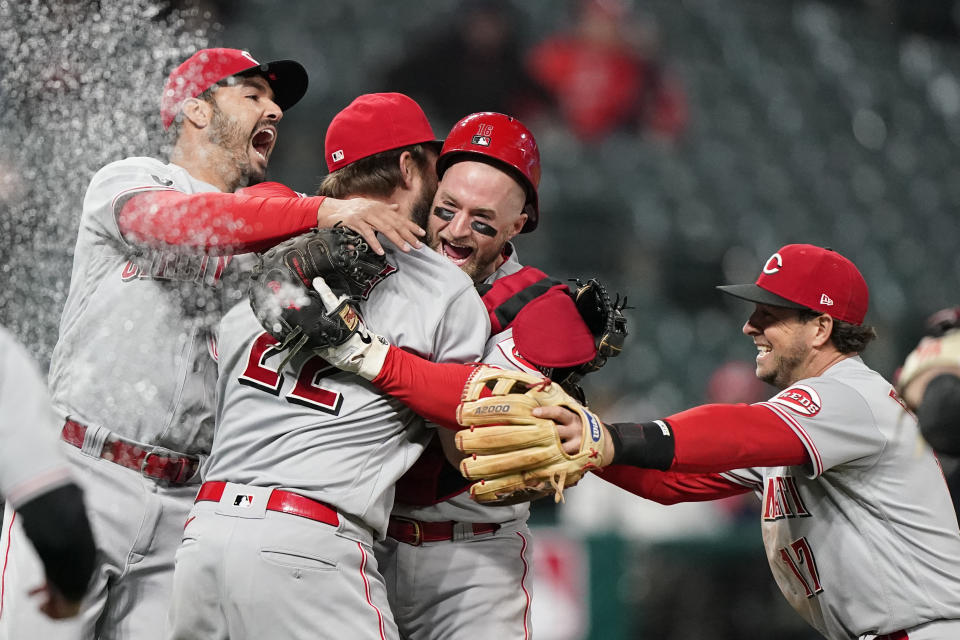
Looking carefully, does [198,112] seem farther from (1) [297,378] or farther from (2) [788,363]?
(2) [788,363]

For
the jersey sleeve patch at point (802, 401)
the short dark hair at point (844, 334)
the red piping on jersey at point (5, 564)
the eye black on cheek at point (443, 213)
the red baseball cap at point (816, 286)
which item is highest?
the red baseball cap at point (816, 286)

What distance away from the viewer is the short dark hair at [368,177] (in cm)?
239

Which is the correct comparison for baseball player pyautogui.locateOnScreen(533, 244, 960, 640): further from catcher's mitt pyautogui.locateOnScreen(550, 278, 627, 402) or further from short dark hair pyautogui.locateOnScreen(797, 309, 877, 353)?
catcher's mitt pyautogui.locateOnScreen(550, 278, 627, 402)

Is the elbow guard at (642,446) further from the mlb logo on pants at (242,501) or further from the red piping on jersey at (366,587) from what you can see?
the mlb logo on pants at (242,501)

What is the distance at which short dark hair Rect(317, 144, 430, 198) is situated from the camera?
2389mm

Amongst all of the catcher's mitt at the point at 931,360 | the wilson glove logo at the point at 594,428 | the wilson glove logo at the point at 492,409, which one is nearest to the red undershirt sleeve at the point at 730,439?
the wilson glove logo at the point at 594,428

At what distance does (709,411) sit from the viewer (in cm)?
225

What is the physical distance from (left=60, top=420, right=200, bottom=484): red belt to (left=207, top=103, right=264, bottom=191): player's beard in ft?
2.32

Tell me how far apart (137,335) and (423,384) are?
27.8 inches

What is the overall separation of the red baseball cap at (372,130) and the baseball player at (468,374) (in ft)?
0.70

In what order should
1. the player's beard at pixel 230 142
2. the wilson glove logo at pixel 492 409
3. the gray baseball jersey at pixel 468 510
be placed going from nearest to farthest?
1. the wilson glove logo at pixel 492 409
2. the gray baseball jersey at pixel 468 510
3. the player's beard at pixel 230 142

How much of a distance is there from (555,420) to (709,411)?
40 centimetres

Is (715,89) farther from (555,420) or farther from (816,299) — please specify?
(555,420)

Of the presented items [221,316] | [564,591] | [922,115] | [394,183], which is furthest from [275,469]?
[922,115]
